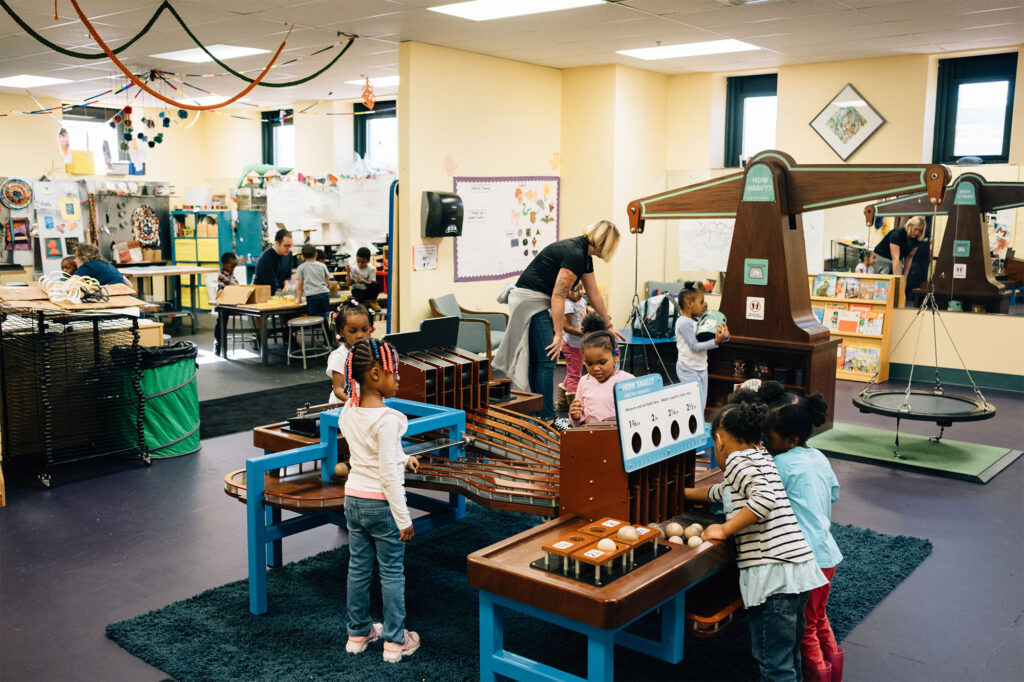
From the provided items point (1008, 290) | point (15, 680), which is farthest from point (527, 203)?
point (15, 680)

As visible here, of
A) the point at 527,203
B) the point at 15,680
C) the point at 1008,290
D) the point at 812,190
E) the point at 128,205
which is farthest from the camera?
the point at 128,205

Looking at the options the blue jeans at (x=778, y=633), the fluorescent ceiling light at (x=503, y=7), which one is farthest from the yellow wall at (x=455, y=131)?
the blue jeans at (x=778, y=633)

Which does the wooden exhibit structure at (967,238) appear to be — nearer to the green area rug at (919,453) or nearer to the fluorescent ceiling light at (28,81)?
the green area rug at (919,453)

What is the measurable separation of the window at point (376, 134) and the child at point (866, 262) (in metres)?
8.14

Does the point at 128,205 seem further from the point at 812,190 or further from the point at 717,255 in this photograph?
the point at 812,190

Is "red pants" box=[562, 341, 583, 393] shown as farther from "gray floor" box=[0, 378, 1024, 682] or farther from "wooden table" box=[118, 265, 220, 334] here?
"wooden table" box=[118, 265, 220, 334]

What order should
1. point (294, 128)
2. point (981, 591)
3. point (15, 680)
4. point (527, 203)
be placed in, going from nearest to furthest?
point (15, 680) → point (981, 591) → point (527, 203) → point (294, 128)

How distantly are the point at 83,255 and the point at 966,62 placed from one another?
930cm

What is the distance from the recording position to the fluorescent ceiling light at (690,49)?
849 centimetres

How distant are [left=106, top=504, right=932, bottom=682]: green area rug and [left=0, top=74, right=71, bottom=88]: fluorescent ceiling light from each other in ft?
31.5

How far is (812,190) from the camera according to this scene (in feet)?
19.0

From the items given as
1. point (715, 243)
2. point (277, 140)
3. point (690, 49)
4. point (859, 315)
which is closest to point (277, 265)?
point (715, 243)

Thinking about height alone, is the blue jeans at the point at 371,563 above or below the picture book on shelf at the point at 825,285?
below

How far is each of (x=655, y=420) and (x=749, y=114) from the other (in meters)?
8.26
